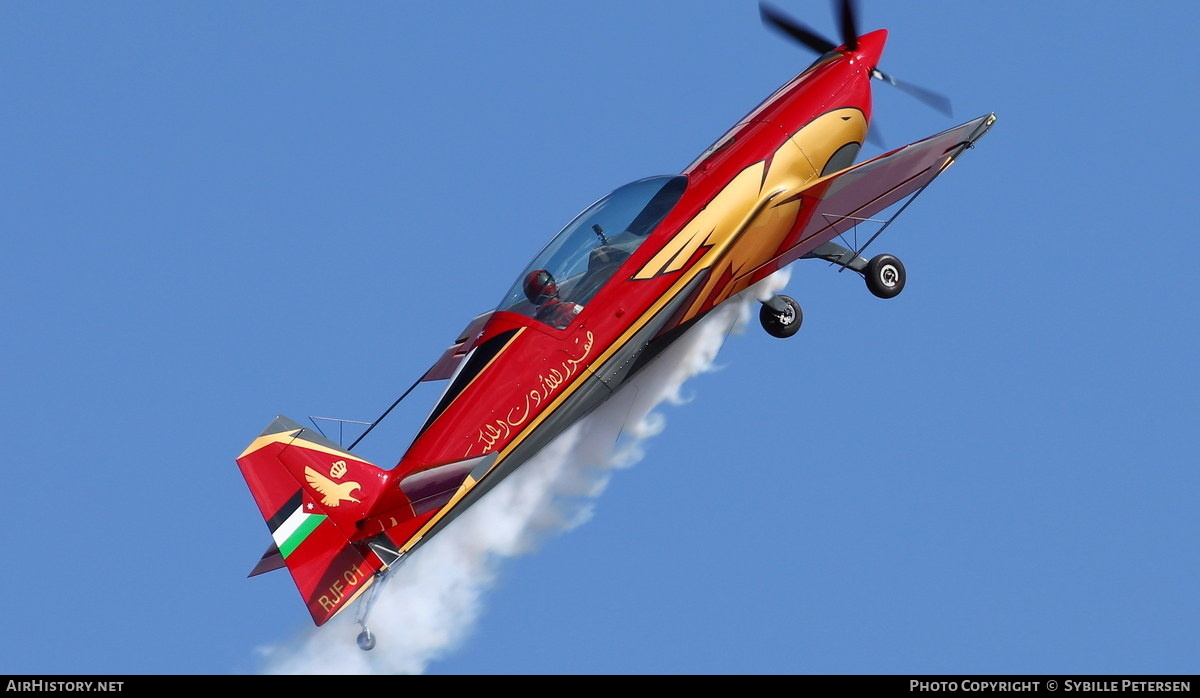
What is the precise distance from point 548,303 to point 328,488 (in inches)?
→ 109

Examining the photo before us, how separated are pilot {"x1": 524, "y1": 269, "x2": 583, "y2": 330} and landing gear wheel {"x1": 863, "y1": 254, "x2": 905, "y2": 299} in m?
3.44

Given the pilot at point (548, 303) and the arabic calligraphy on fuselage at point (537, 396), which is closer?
the arabic calligraphy on fuselage at point (537, 396)

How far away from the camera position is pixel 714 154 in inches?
748

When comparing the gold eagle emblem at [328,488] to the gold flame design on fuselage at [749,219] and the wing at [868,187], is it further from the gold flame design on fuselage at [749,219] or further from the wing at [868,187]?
the wing at [868,187]

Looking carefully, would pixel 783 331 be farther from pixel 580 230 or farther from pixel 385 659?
pixel 385 659

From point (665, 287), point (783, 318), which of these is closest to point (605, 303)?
point (665, 287)

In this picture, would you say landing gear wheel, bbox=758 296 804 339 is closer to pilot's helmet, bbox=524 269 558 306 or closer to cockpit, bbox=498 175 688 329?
cockpit, bbox=498 175 688 329

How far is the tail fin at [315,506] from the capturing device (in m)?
16.1

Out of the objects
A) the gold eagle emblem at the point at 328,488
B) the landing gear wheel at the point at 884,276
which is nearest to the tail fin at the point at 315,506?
the gold eagle emblem at the point at 328,488

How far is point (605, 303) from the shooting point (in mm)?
17375

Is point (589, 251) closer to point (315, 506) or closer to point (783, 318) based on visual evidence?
point (783, 318)

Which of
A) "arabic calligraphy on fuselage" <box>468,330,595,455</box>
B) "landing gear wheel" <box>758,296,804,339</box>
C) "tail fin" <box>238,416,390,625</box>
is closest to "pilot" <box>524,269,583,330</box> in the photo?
"arabic calligraphy on fuselage" <box>468,330,595,455</box>

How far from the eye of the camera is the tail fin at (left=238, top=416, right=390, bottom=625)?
632 inches
